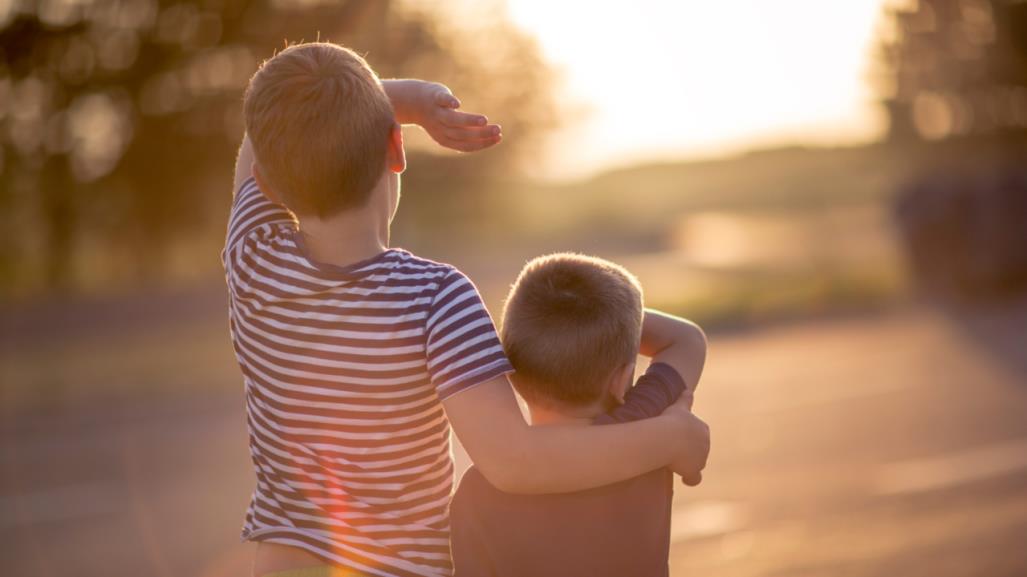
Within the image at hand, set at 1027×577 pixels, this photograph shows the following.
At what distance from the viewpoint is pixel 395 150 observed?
1783 millimetres

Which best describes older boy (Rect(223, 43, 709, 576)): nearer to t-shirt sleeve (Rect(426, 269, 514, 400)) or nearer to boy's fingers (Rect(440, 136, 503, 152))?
t-shirt sleeve (Rect(426, 269, 514, 400))

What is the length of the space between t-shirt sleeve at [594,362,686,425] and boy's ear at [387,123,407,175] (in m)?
0.51

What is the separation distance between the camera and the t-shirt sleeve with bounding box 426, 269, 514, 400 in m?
Answer: 1.69

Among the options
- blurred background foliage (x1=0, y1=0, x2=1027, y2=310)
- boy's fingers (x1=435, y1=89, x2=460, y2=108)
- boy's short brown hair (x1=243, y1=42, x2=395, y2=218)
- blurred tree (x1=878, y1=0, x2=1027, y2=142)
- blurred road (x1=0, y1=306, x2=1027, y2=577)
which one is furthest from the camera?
blurred tree (x1=878, y1=0, x2=1027, y2=142)

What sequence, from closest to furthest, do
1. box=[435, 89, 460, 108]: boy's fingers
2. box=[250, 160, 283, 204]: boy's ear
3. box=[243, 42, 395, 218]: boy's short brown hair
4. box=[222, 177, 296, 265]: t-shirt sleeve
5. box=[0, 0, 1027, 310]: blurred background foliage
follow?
box=[243, 42, 395, 218]: boy's short brown hair → box=[250, 160, 283, 204]: boy's ear → box=[222, 177, 296, 265]: t-shirt sleeve → box=[435, 89, 460, 108]: boy's fingers → box=[0, 0, 1027, 310]: blurred background foliage

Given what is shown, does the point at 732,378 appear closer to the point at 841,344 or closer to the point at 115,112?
the point at 841,344

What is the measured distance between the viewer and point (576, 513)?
1.84 meters

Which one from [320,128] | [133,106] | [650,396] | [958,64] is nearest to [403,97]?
[320,128]

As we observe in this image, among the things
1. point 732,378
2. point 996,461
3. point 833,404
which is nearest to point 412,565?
point 996,461

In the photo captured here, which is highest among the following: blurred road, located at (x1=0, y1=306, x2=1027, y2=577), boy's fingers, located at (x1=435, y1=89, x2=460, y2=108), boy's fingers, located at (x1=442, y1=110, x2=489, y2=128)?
boy's fingers, located at (x1=435, y1=89, x2=460, y2=108)

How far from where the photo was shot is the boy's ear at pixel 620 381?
6.17 ft

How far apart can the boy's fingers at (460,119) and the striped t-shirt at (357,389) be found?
33 centimetres

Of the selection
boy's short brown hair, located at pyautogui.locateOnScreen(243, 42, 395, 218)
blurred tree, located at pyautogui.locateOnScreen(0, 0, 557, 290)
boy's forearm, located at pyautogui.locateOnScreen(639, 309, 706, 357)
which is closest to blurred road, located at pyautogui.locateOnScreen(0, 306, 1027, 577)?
boy's forearm, located at pyautogui.locateOnScreen(639, 309, 706, 357)

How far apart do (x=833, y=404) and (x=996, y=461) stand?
232 centimetres
